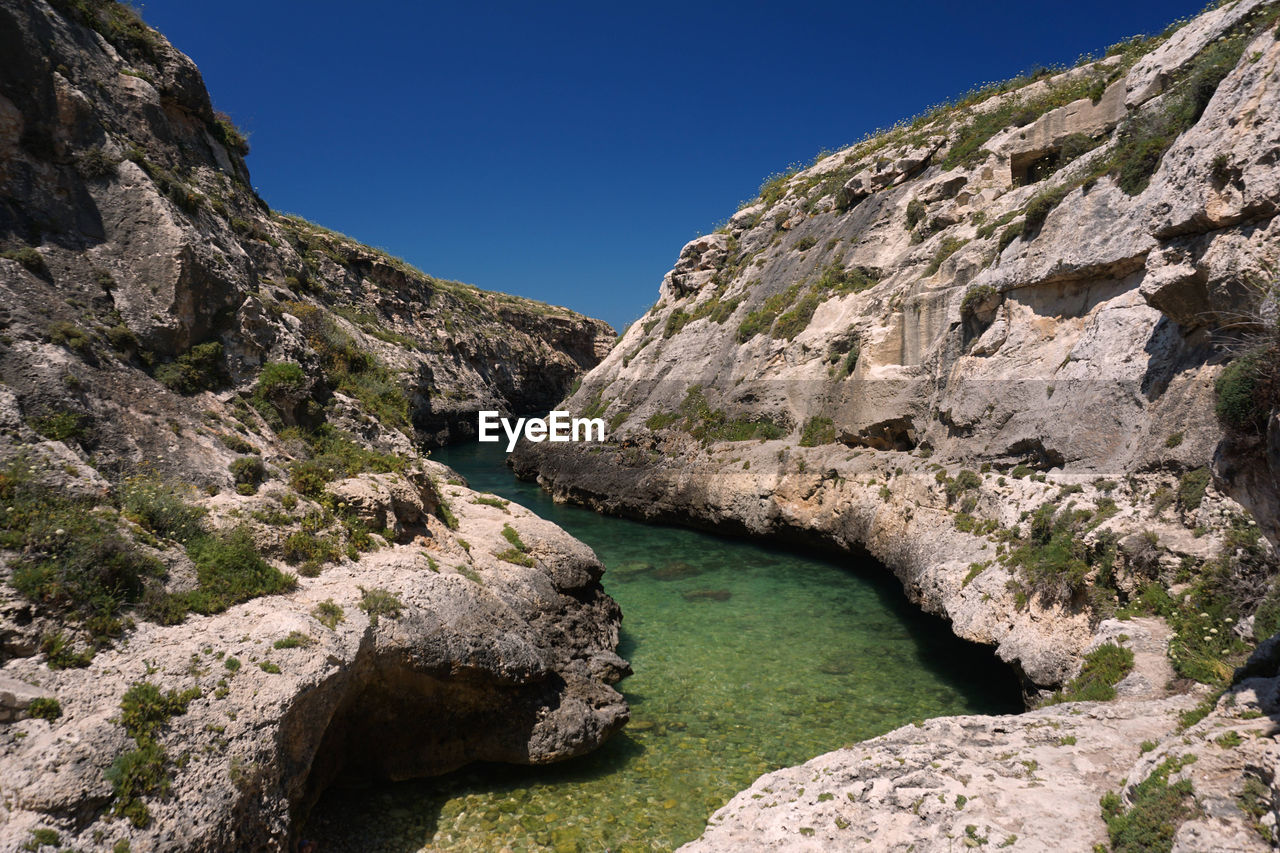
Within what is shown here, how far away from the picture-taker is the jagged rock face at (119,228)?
936cm

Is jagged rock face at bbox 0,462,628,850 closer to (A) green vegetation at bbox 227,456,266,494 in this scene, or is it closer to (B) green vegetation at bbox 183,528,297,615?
(B) green vegetation at bbox 183,528,297,615

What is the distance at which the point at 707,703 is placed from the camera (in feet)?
40.1

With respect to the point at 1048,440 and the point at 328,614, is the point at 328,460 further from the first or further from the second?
the point at 1048,440

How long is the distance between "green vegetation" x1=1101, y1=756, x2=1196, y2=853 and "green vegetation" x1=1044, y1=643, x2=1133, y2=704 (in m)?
3.22

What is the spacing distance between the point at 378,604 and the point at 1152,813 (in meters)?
8.40

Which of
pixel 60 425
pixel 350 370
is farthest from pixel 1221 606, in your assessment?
pixel 350 370

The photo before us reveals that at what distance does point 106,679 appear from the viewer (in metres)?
5.94

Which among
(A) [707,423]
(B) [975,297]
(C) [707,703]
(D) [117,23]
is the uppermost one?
(D) [117,23]

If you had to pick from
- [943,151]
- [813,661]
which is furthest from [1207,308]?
[943,151]

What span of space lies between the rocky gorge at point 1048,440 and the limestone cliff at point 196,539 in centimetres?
454

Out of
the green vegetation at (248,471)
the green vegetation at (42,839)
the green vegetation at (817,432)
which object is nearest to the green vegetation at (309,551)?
the green vegetation at (248,471)

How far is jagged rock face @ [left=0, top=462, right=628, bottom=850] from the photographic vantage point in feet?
17.4

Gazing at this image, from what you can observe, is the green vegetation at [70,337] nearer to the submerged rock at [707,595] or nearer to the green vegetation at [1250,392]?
the green vegetation at [1250,392]

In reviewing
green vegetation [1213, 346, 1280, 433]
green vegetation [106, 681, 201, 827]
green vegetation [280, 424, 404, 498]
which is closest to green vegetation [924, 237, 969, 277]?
green vegetation [1213, 346, 1280, 433]
